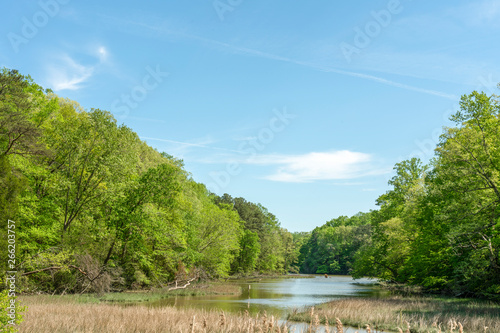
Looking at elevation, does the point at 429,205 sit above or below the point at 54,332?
above

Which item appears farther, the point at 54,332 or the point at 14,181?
the point at 14,181

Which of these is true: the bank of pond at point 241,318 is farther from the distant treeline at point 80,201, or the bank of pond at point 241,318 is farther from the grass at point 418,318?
the distant treeline at point 80,201

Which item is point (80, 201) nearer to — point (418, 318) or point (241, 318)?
point (241, 318)

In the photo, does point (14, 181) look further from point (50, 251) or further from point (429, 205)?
point (429, 205)

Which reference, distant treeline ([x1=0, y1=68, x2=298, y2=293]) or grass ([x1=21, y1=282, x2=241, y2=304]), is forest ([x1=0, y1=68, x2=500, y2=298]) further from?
grass ([x1=21, y1=282, x2=241, y2=304])

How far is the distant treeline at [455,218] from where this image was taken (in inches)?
1104

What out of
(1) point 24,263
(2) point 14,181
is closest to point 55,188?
(1) point 24,263

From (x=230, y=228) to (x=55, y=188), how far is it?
30.1 m

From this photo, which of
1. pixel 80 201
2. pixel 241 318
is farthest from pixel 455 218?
pixel 80 201

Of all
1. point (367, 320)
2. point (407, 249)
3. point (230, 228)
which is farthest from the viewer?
point (230, 228)

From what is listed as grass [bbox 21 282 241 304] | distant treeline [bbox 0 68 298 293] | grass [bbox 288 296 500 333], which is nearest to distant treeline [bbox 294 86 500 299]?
grass [bbox 288 296 500 333]

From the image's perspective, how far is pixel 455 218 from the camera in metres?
29.4

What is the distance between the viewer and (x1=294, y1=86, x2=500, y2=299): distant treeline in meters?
28.0

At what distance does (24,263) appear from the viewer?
2483 cm
